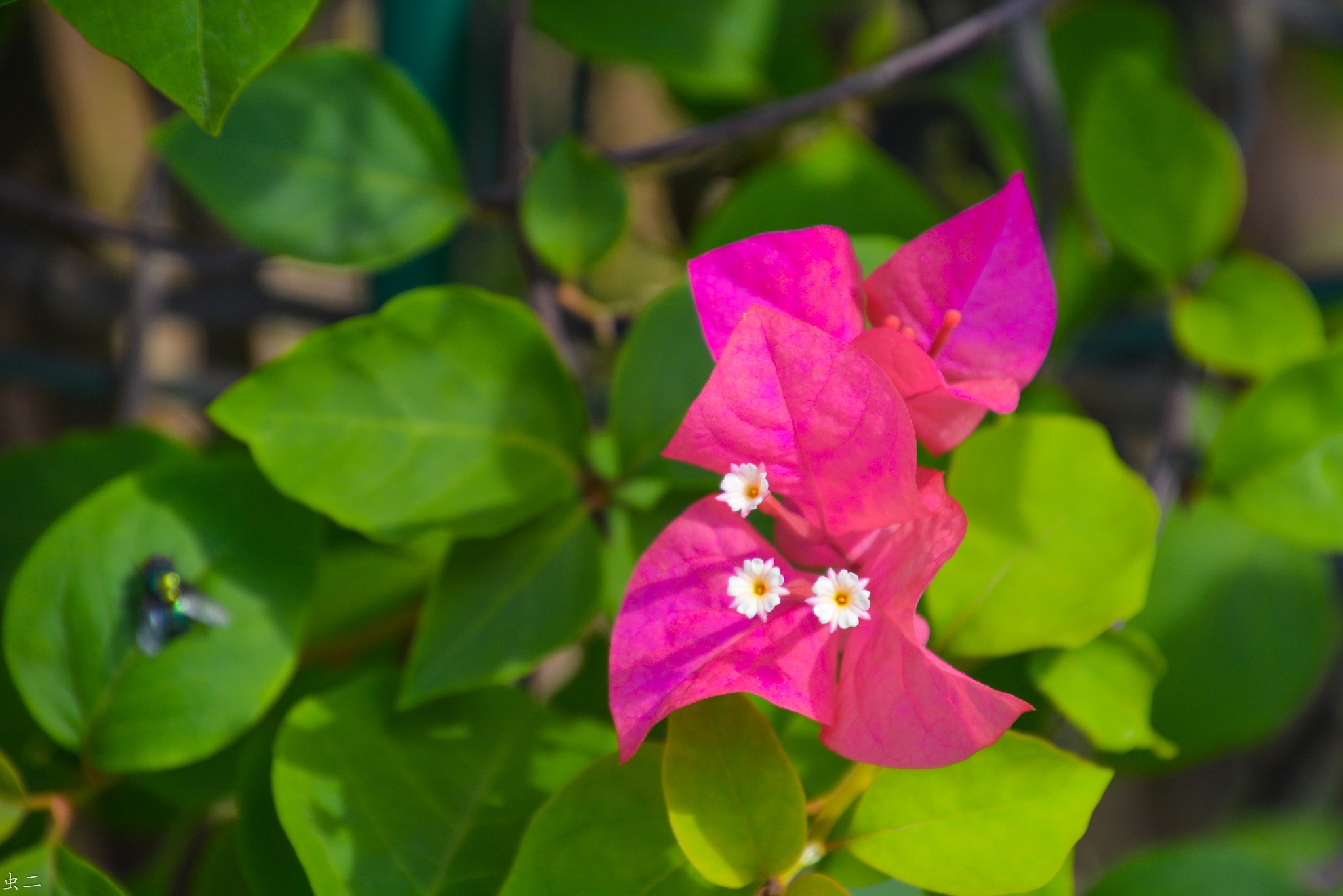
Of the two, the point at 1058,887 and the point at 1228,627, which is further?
the point at 1228,627

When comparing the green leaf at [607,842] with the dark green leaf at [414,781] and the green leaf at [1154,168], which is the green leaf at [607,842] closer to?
the dark green leaf at [414,781]

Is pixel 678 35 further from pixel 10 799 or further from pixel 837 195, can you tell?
Result: pixel 10 799

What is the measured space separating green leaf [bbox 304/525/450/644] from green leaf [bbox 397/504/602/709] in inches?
4.2

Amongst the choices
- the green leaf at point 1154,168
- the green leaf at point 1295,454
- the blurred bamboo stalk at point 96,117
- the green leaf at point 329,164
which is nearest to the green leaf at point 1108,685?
the green leaf at point 1295,454

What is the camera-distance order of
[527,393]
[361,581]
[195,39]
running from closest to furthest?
1. [195,39]
2. [527,393]
3. [361,581]

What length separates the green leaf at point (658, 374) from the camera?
0.36 meters

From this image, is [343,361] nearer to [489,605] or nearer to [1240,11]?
[489,605]

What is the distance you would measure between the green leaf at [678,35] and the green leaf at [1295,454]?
0.34 m

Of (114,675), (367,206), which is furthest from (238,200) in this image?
(114,675)

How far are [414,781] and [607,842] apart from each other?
0.09m

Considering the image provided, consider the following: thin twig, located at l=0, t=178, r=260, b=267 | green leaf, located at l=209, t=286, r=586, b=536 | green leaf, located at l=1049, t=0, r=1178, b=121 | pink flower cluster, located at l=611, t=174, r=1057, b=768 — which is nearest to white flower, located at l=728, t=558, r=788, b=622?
pink flower cluster, located at l=611, t=174, r=1057, b=768

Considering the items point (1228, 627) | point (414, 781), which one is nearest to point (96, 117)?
point (414, 781)

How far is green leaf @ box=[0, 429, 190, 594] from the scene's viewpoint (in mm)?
435

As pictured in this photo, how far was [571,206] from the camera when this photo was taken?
0.42 meters
